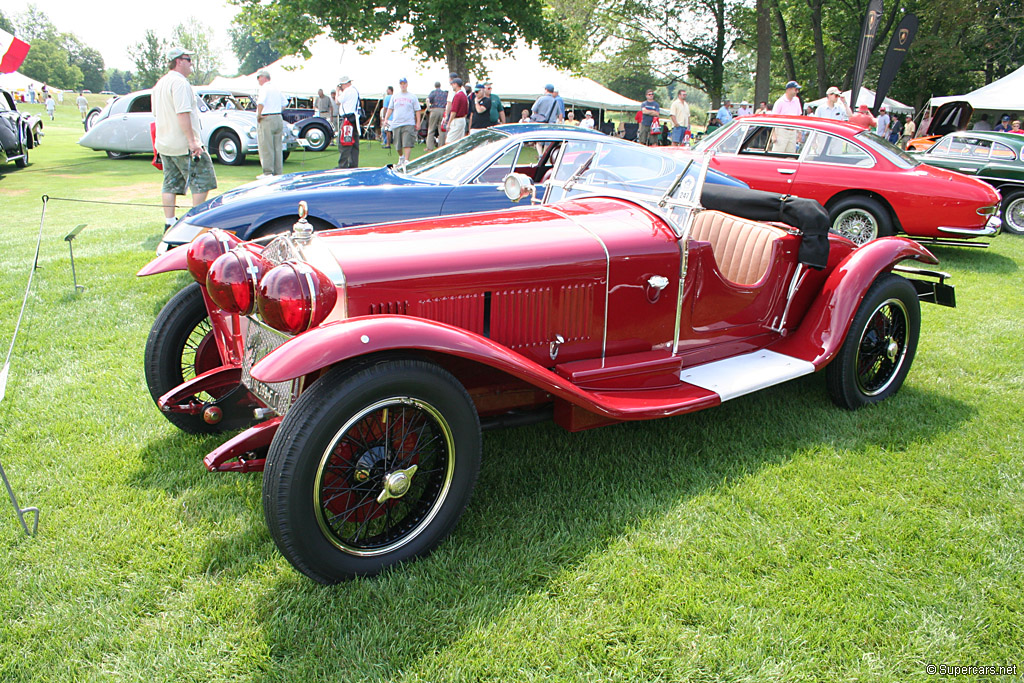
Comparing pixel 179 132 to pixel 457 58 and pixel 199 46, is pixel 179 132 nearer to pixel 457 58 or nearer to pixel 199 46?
pixel 457 58

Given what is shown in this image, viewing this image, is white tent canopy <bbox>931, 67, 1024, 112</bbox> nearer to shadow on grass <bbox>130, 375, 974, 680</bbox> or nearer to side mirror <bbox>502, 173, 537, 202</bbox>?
shadow on grass <bbox>130, 375, 974, 680</bbox>

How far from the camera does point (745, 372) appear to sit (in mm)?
3799

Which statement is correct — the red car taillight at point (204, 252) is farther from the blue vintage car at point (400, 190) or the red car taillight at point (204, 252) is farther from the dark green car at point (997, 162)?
the dark green car at point (997, 162)

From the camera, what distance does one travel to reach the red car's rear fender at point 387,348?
2.32 meters

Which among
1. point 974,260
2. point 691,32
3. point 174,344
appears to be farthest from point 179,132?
point 691,32

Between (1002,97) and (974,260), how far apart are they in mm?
16573

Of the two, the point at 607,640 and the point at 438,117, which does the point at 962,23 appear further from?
the point at 607,640

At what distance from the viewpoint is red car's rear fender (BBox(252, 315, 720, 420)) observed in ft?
7.62

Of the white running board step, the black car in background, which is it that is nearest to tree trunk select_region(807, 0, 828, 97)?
the black car in background

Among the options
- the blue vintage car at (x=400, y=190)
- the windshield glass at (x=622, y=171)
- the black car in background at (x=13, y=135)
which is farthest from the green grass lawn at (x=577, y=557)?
the black car in background at (x=13, y=135)

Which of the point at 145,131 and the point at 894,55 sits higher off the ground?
the point at 894,55

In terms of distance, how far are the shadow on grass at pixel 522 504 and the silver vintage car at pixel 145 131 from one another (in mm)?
14096

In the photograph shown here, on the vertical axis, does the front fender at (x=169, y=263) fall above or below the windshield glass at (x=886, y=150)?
below

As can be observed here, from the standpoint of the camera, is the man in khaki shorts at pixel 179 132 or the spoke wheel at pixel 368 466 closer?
the spoke wheel at pixel 368 466
